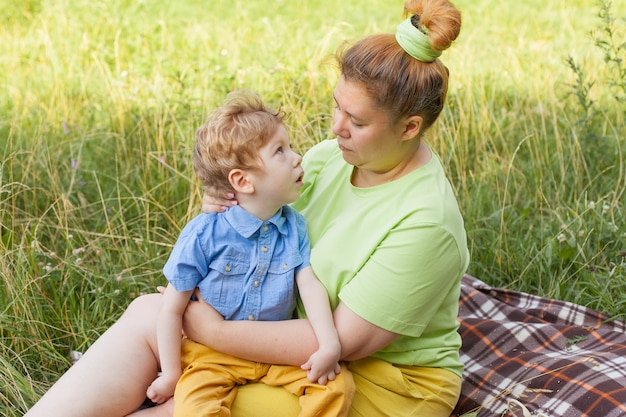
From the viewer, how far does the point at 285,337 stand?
96.7 inches

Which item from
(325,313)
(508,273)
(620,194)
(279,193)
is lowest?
(508,273)

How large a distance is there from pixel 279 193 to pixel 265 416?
0.67 m

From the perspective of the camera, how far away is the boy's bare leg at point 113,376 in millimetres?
2525

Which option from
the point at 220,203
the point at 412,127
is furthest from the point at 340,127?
the point at 220,203

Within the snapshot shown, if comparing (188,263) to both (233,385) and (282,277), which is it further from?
(233,385)

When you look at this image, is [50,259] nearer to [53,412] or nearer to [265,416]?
[53,412]

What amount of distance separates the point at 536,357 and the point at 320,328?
1.04 m

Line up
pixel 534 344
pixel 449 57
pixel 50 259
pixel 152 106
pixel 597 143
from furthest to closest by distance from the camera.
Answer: pixel 449 57 < pixel 152 106 < pixel 597 143 < pixel 50 259 < pixel 534 344

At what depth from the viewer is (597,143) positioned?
4422 millimetres

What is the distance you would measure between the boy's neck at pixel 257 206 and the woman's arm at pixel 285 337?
0.32 m

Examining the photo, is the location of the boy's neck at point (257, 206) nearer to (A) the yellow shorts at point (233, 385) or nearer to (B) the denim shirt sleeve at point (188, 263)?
(B) the denim shirt sleeve at point (188, 263)

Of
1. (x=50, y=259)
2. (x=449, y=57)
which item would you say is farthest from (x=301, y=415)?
(x=449, y=57)

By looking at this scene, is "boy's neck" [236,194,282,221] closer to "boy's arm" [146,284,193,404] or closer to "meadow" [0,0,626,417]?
"boy's arm" [146,284,193,404]

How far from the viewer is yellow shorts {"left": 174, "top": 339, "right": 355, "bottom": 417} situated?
94.1 inches
